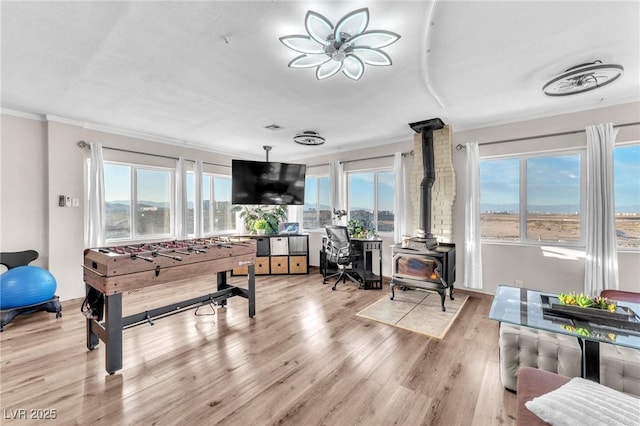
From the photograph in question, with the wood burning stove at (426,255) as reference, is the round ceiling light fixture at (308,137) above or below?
above

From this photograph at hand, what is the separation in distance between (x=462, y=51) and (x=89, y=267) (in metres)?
3.83

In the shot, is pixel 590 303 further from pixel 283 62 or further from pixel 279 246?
pixel 279 246

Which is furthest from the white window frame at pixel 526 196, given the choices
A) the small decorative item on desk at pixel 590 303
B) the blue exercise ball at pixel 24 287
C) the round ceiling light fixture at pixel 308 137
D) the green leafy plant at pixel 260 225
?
the blue exercise ball at pixel 24 287

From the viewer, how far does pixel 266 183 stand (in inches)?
214

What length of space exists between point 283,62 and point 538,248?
4062mm

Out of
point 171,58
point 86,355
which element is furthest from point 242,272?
point 171,58

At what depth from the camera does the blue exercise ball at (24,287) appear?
9.84 ft

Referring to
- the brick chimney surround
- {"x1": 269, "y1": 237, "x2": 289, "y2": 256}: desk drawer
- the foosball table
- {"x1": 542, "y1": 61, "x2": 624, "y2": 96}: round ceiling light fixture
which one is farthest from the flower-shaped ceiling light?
{"x1": 269, "y1": 237, "x2": 289, "y2": 256}: desk drawer

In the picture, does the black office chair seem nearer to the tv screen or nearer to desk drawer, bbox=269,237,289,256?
desk drawer, bbox=269,237,289,256

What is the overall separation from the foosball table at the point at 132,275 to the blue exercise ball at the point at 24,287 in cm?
102

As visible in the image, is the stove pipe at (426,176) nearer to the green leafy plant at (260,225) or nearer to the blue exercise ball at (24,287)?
the green leafy plant at (260,225)

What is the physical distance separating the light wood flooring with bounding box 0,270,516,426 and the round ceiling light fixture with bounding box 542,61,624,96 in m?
2.60

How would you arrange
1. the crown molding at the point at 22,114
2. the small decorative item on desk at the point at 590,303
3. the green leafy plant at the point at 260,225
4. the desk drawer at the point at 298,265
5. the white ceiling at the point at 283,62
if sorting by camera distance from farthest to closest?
the green leafy plant at the point at 260,225 < the desk drawer at the point at 298,265 < the crown molding at the point at 22,114 < the small decorative item on desk at the point at 590,303 < the white ceiling at the point at 283,62

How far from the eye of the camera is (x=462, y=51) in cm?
220
